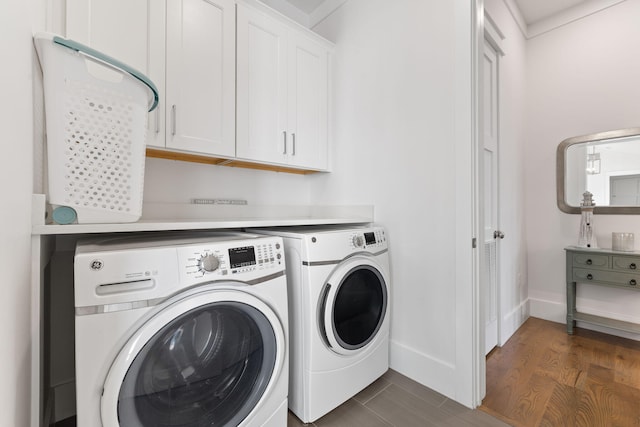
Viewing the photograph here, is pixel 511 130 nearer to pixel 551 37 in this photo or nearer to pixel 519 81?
pixel 519 81

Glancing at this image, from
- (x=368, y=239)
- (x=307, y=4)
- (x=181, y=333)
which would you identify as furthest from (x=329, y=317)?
(x=307, y=4)

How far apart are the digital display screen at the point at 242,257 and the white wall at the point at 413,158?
1030mm

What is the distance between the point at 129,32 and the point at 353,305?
1.73m

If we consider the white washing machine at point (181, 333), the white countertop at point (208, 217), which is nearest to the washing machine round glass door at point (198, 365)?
the white washing machine at point (181, 333)

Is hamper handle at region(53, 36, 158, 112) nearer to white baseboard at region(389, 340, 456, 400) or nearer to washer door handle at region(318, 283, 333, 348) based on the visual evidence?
washer door handle at region(318, 283, 333, 348)

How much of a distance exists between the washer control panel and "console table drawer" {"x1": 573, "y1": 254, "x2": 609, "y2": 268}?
258 centimetres

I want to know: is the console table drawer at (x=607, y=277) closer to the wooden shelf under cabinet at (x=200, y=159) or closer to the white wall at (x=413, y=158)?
the white wall at (x=413, y=158)

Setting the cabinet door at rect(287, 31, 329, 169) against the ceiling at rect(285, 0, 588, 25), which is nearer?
the cabinet door at rect(287, 31, 329, 169)

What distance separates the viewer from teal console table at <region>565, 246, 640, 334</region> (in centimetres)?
202

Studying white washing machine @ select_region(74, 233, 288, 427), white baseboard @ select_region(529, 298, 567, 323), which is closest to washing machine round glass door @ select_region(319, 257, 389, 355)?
white washing machine @ select_region(74, 233, 288, 427)

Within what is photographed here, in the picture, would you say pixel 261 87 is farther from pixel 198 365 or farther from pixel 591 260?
pixel 591 260

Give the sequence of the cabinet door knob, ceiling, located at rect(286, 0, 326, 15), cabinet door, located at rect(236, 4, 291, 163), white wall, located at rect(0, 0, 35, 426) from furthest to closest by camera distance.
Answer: ceiling, located at rect(286, 0, 326, 15) < the cabinet door knob < cabinet door, located at rect(236, 4, 291, 163) < white wall, located at rect(0, 0, 35, 426)

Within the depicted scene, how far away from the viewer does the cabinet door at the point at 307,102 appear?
1897 mm

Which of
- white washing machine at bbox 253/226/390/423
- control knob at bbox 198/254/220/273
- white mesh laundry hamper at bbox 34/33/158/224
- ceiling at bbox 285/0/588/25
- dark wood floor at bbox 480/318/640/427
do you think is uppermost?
ceiling at bbox 285/0/588/25
